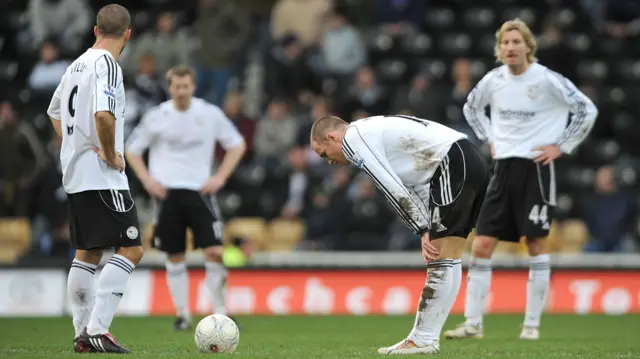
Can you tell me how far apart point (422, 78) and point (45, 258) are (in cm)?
694

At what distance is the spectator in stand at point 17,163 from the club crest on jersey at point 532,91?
910 centimetres

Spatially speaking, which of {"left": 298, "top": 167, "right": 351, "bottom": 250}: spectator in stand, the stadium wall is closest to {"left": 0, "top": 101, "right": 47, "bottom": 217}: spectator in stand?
the stadium wall

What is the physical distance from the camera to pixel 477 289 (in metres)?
10.8

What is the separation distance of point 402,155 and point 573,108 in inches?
122

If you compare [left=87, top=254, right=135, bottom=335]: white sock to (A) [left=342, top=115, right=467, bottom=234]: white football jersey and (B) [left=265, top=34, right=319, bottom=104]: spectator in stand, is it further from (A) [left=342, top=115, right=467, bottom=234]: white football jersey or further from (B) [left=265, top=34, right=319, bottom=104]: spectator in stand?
(B) [left=265, top=34, right=319, bottom=104]: spectator in stand

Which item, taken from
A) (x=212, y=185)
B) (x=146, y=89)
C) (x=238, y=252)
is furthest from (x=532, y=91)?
(x=146, y=89)

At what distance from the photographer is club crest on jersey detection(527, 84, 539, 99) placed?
430 inches

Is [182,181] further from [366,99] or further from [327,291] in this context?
[366,99]

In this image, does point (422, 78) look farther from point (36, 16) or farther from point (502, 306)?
point (36, 16)

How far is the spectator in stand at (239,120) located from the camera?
18625mm

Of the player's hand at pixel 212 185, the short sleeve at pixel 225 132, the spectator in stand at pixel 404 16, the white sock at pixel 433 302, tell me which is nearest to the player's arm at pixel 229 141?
the short sleeve at pixel 225 132

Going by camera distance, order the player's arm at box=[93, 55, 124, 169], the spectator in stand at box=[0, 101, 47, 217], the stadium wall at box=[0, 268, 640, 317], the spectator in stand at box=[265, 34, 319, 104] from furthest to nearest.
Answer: the spectator in stand at box=[265, 34, 319, 104]
the spectator in stand at box=[0, 101, 47, 217]
the stadium wall at box=[0, 268, 640, 317]
the player's arm at box=[93, 55, 124, 169]

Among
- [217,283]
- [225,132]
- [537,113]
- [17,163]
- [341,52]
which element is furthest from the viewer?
[341,52]

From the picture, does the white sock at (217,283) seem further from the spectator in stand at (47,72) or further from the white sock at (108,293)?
the spectator in stand at (47,72)
